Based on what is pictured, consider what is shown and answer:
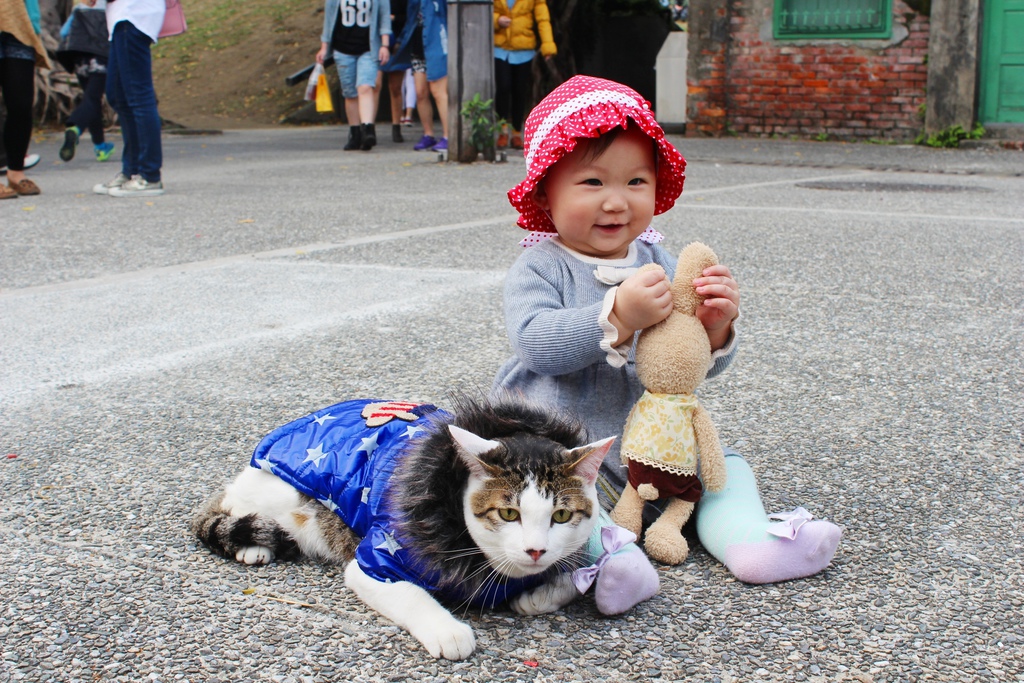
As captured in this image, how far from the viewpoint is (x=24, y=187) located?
768cm

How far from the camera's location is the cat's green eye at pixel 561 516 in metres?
1.89

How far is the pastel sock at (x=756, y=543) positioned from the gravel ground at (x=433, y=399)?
4 centimetres

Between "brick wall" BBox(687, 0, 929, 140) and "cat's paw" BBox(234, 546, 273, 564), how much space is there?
11803mm

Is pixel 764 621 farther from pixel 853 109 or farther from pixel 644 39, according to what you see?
pixel 644 39

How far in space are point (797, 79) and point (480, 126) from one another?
16.6 ft

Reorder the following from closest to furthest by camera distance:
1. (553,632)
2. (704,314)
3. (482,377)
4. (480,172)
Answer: (553,632) < (704,314) < (482,377) < (480,172)

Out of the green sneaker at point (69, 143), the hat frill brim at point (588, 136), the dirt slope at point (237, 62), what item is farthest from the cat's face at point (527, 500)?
the dirt slope at point (237, 62)

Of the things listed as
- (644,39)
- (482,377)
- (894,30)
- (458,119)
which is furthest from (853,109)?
(482,377)

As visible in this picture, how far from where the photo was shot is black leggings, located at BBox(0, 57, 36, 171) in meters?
7.00

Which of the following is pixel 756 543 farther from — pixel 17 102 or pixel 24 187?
pixel 24 187

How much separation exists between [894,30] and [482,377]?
1060 cm

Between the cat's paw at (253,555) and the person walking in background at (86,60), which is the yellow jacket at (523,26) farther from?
the cat's paw at (253,555)

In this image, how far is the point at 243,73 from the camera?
21.5 meters

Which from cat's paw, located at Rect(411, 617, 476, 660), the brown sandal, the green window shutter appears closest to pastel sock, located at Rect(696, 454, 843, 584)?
cat's paw, located at Rect(411, 617, 476, 660)
